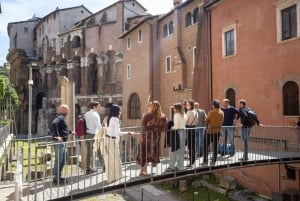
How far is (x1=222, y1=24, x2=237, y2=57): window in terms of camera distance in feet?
60.5

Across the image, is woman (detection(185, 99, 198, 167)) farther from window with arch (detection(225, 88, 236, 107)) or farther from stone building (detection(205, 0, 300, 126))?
window with arch (detection(225, 88, 236, 107))

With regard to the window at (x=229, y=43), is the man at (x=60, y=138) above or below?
below

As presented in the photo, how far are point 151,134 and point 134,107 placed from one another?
75.2 ft

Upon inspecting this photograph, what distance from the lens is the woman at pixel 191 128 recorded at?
9.37 m

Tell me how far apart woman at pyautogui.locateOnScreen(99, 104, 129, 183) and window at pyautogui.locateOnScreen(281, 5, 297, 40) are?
9997 mm

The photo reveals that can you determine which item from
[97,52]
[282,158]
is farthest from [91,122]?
[97,52]

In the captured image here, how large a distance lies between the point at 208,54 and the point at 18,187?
1585 centimetres

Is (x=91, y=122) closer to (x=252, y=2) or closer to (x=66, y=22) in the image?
(x=252, y=2)

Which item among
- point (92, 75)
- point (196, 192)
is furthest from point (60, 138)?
point (92, 75)

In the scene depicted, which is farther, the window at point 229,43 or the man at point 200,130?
the window at point 229,43

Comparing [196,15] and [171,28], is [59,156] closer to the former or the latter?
[196,15]

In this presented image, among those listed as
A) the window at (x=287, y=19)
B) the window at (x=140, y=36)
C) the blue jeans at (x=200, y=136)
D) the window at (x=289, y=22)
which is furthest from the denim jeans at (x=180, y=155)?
the window at (x=140, y=36)

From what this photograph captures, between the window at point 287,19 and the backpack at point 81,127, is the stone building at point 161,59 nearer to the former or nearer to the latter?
the window at point 287,19

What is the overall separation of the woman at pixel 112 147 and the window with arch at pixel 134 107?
2212 centimetres
